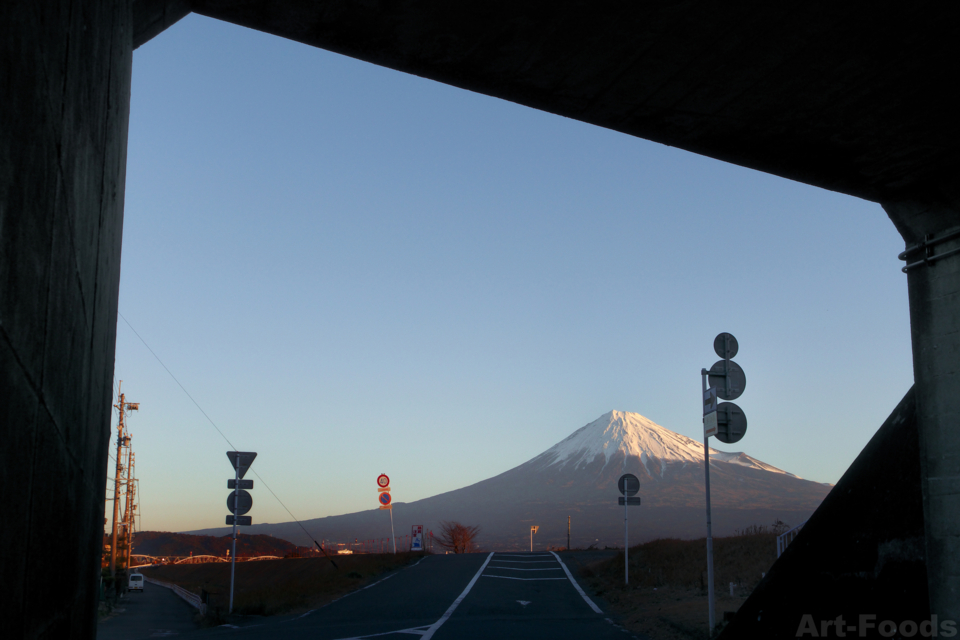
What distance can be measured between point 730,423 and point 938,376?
161 inches

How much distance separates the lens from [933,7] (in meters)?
4.41

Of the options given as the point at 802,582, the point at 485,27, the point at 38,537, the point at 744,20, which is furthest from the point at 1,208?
the point at 802,582

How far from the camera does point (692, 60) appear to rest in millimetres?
5043

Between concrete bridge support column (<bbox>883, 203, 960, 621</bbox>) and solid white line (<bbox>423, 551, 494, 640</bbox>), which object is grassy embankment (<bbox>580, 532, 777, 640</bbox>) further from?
concrete bridge support column (<bbox>883, 203, 960, 621</bbox>)

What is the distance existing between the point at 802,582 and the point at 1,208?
8764mm

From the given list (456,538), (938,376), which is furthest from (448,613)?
(456,538)

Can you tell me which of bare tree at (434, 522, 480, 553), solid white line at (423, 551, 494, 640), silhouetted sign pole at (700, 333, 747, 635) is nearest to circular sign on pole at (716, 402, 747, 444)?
silhouetted sign pole at (700, 333, 747, 635)

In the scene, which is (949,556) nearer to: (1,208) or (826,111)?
(826,111)

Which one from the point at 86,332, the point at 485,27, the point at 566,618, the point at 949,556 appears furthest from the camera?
the point at 566,618

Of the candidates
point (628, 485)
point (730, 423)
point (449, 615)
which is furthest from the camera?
point (628, 485)

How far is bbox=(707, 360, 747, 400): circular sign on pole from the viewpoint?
11344 mm

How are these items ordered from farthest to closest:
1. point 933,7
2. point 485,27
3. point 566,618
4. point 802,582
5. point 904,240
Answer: point 566,618 → point 802,582 → point 904,240 → point 485,27 → point 933,7

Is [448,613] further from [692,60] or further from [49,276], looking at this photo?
[49,276]

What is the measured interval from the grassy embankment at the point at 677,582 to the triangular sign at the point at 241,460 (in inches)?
340
